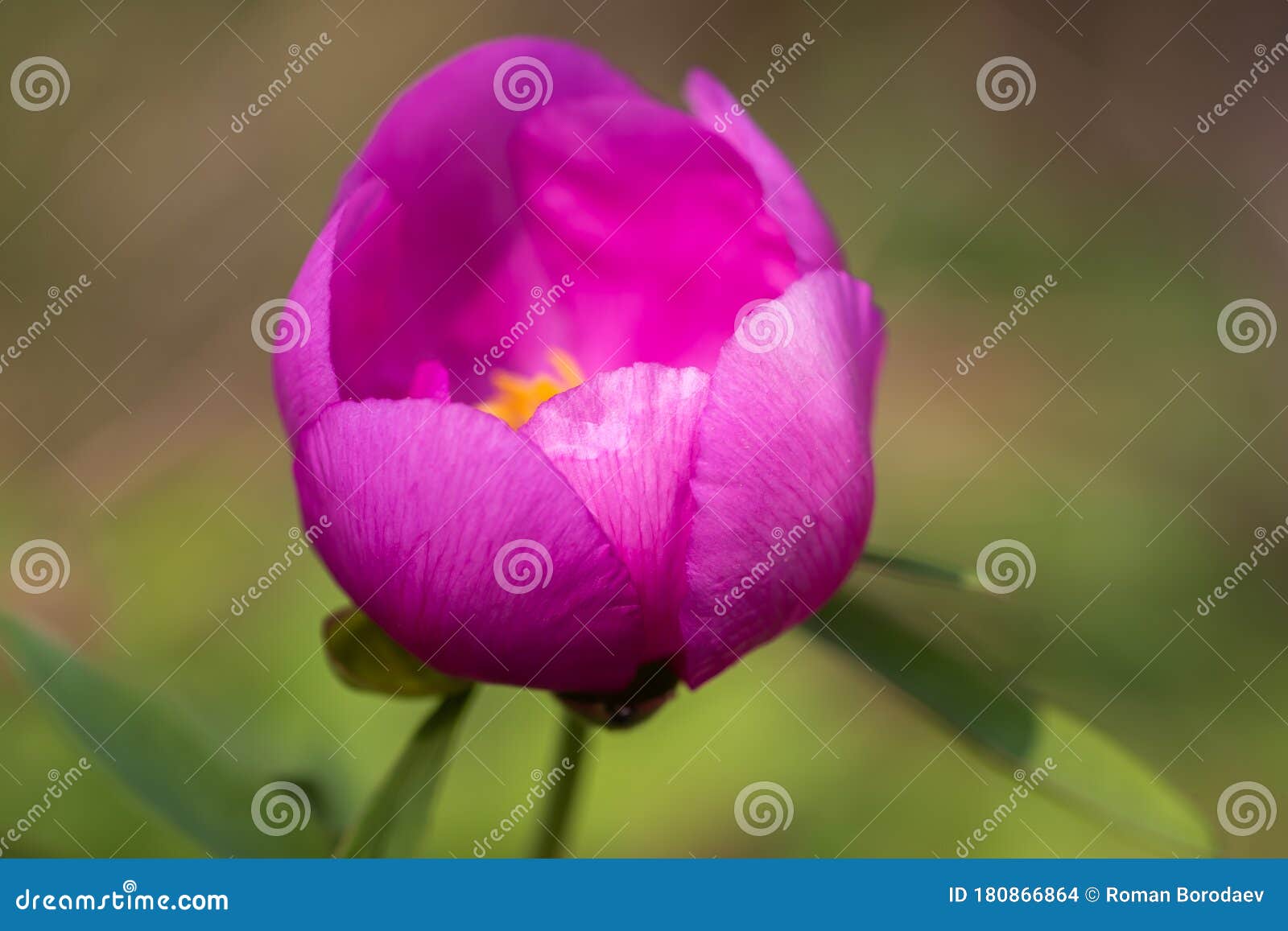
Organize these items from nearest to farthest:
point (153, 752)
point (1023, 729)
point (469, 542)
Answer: point (469, 542) → point (1023, 729) → point (153, 752)

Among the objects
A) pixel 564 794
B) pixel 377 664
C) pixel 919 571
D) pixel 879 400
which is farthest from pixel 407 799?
pixel 879 400

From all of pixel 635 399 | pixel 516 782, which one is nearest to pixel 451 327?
pixel 635 399

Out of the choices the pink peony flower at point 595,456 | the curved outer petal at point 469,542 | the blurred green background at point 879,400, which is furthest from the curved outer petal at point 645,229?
the blurred green background at point 879,400

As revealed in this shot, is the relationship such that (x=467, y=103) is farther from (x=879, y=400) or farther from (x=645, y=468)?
(x=879, y=400)

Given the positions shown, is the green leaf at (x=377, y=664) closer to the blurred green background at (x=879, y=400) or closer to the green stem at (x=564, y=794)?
the green stem at (x=564, y=794)

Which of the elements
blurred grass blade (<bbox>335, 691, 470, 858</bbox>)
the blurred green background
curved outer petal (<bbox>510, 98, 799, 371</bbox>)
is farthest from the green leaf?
the blurred green background

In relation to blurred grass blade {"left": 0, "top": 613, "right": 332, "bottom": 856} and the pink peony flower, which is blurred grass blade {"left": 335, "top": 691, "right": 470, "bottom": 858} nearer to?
the pink peony flower
